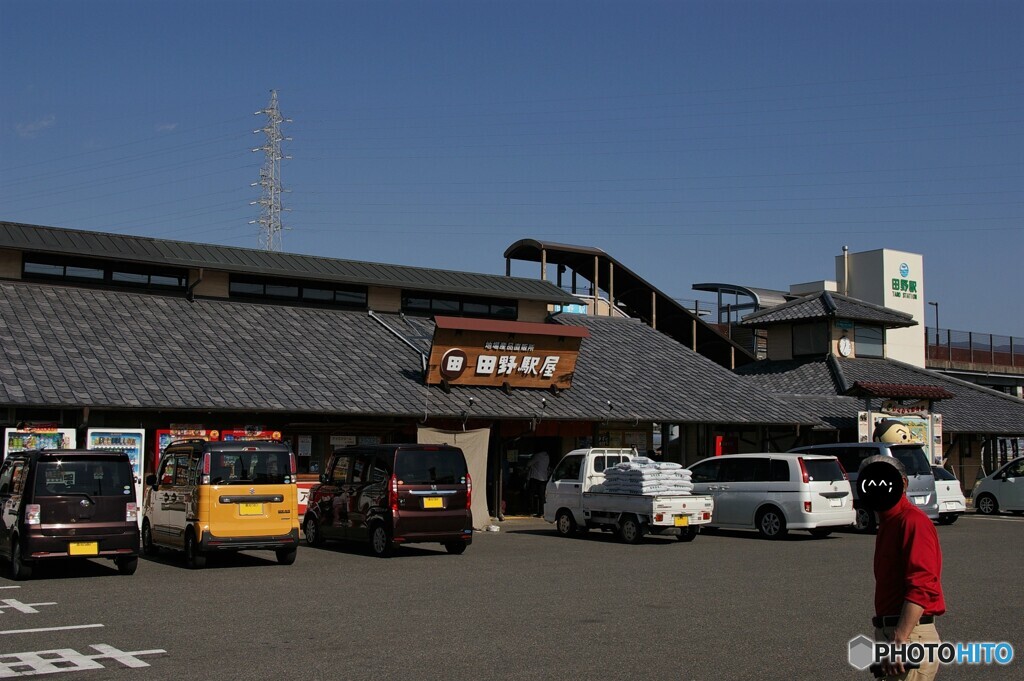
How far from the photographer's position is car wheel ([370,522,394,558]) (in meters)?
16.6

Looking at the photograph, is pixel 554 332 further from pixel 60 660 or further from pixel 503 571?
pixel 60 660

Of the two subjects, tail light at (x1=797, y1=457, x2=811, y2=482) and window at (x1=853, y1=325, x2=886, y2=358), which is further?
window at (x1=853, y1=325, x2=886, y2=358)

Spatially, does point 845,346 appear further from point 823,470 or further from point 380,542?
point 380,542

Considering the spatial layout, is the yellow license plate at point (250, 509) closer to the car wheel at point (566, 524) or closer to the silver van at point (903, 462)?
the car wheel at point (566, 524)

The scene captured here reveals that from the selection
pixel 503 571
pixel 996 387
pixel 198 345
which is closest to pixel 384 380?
pixel 198 345

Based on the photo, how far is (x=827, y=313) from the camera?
36281 mm

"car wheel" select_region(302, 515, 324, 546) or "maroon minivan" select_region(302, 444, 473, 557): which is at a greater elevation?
"maroon minivan" select_region(302, 444, 473, 557)

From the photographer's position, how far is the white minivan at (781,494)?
19797 mm

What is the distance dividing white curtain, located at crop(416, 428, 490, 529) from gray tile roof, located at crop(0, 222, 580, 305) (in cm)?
646

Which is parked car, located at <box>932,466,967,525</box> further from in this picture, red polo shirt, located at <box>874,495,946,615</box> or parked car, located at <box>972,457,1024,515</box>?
red polo shirt, located at <box>874,495,946,615</box>

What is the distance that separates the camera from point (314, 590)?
12.6 m

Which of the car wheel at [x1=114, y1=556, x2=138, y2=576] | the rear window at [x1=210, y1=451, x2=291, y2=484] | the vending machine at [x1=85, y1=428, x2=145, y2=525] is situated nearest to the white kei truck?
the rear window at [x1=210, y1=451, x2=291, y2=484]

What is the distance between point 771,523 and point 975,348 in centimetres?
3467
